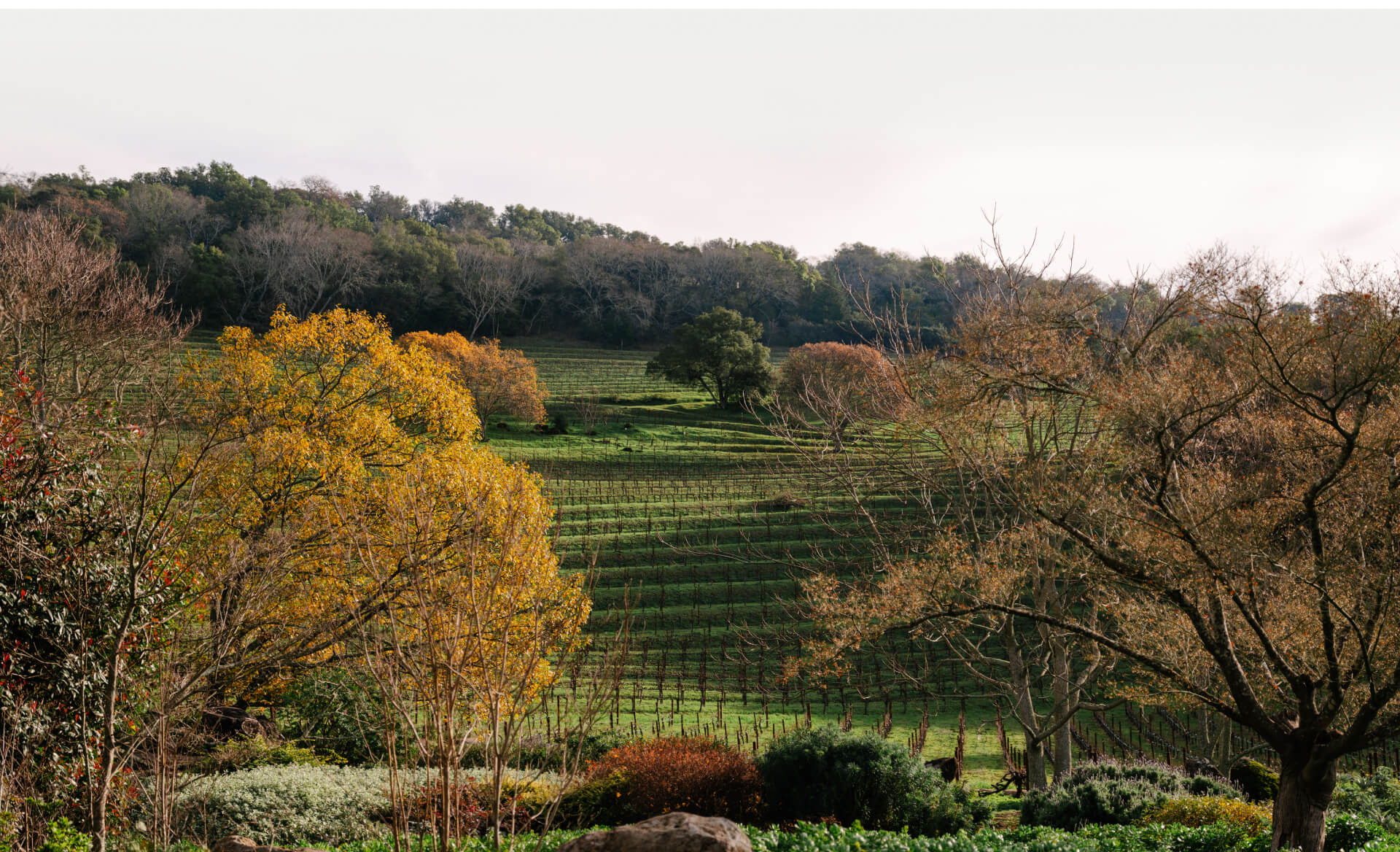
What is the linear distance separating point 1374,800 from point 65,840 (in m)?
18.0

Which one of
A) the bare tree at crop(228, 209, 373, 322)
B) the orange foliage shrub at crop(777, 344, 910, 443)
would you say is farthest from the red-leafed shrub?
the bare tree at crop(228, 209, 373, 322)

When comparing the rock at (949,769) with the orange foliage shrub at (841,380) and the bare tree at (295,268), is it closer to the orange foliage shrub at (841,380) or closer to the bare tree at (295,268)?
the orange foliage shrub at (841,380)

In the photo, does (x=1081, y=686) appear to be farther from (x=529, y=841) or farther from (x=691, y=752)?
(x=529, y=841)

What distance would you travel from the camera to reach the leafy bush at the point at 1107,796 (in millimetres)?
12367

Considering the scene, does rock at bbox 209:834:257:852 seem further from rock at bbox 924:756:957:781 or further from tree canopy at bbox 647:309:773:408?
tree canopy at bbox 647:309:773:408

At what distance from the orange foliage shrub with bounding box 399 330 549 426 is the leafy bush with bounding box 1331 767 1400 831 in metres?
47.5

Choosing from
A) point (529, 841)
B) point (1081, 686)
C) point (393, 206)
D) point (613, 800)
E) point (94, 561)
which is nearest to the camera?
point (529, 841)

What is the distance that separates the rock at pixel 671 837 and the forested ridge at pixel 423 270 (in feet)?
189

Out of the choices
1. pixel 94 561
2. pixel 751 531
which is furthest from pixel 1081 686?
pixel 751 531

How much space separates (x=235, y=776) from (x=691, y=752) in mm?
6824

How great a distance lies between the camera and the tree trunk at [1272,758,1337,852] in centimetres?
904

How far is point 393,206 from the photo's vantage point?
455ft

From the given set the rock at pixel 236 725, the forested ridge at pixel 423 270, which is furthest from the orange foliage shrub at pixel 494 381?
the rock at pixel 236 725

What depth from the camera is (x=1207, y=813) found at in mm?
11438
